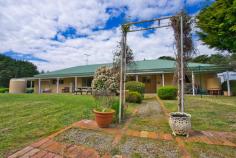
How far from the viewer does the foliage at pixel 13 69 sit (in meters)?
36.0

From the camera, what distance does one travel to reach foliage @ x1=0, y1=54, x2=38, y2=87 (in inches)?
1417

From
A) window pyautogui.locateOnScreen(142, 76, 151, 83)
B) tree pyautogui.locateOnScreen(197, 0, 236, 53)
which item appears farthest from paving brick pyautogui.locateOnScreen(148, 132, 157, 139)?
window pyautogui.locateOnScreen(142, 76, 151, 83)

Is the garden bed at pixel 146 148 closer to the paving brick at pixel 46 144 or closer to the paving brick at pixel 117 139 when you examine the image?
the paving brick at pixel 117 139

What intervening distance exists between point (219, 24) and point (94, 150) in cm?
1149

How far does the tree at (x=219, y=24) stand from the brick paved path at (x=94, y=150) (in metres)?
7.40

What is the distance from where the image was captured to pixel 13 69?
132ft

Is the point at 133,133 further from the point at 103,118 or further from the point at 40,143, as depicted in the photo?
the point at 40,143

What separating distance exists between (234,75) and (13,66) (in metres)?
54.0

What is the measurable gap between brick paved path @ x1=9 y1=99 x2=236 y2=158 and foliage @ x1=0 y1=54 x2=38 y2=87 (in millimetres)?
43121

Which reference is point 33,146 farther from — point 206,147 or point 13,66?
point 13,66

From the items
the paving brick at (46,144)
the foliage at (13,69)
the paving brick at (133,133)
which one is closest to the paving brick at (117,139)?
the paving brick at (133,133)

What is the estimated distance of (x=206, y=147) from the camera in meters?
2.76

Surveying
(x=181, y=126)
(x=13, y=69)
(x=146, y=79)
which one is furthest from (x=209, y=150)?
(x=13, y=69)

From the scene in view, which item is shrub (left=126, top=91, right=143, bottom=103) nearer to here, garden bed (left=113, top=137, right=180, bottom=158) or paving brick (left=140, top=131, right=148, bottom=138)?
paving brick (left=140, top=131, right=148, bottom=138)
